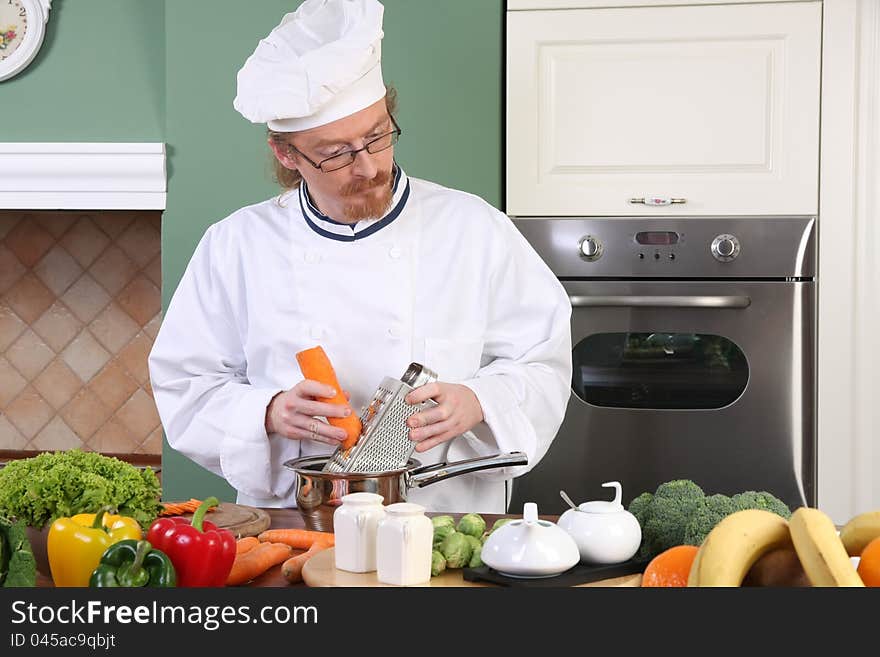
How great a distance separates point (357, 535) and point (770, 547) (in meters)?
0.42

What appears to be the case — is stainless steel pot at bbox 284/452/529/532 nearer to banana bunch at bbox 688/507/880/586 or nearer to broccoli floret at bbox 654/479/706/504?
broccoli floret at bbox 654/479/706/504

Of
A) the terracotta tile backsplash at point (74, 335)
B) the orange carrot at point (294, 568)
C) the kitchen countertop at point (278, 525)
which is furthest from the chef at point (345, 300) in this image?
the terracotta tile backsplash at point (74, 335)

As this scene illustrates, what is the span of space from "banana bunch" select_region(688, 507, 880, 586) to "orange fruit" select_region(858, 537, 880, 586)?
0.07ft

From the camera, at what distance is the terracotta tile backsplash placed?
2.98 m

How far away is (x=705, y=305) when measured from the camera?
2289 millimetres

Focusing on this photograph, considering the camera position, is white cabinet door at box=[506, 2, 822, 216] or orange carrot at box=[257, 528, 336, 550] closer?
orange carrot at box=[257, 528, 336, 550]

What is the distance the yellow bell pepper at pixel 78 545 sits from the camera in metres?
1.05

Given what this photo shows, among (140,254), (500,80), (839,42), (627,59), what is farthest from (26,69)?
(839,42)

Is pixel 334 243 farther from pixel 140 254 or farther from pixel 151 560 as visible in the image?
pixel 140 254

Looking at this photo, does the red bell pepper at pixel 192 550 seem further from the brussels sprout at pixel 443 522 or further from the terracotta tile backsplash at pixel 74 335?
the terracotta tile backsplash at pixel 74 335

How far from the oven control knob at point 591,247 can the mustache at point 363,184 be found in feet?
2.56

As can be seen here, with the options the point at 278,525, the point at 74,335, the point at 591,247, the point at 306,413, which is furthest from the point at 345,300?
the point at 74,335

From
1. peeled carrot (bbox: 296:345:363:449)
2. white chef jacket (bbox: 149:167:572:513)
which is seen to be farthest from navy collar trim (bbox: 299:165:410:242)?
peeled carrot (bbox: 296:345:363:449)

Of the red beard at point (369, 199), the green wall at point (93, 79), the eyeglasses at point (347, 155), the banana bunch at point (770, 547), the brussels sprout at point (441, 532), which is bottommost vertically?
the brussels sprout at point (441, 532)
